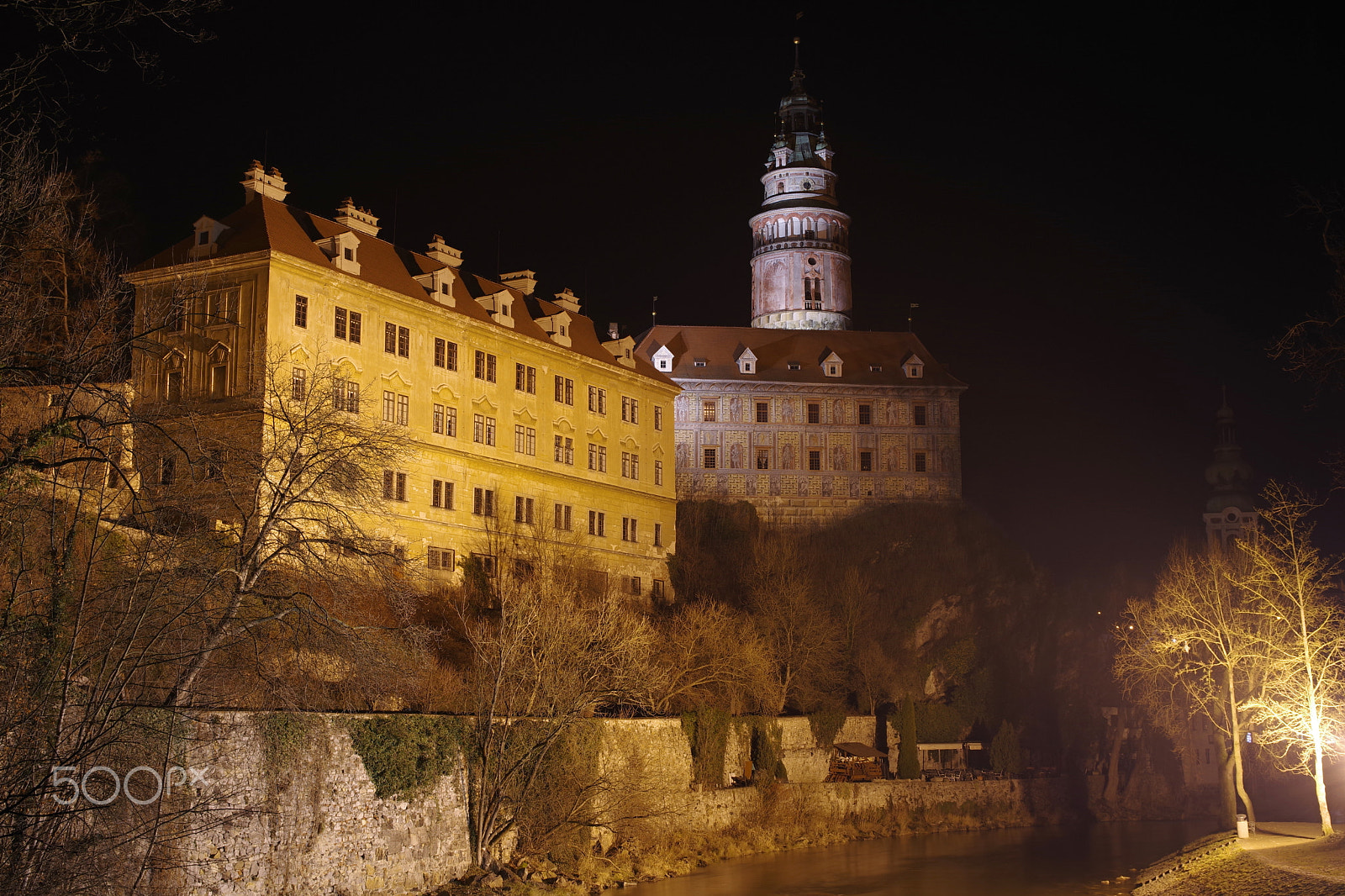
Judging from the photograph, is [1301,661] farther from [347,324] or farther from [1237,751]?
[347,324]

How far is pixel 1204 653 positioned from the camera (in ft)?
164

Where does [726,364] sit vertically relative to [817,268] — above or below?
below

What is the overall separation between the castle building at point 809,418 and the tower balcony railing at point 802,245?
10802 mm

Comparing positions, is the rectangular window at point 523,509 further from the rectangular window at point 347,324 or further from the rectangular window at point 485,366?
the rectangular window at point 347,324

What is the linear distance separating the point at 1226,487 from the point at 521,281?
63.5 m

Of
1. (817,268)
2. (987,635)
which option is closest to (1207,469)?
(817,268)

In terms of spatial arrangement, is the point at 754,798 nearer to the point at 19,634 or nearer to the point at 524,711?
the point at 524,711

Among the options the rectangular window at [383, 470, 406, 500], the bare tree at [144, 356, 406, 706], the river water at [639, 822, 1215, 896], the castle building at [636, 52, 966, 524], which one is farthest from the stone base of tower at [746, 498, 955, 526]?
the bare tree at [144, 356, 406, 706]

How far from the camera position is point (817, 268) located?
90438 mm

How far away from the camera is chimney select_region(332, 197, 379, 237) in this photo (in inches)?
1892

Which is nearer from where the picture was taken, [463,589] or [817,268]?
[463,589]

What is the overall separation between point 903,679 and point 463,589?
23016 millimetres

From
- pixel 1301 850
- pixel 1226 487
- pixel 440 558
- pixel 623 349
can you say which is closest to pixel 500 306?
pixel 623 349

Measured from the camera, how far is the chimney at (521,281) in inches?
2203
